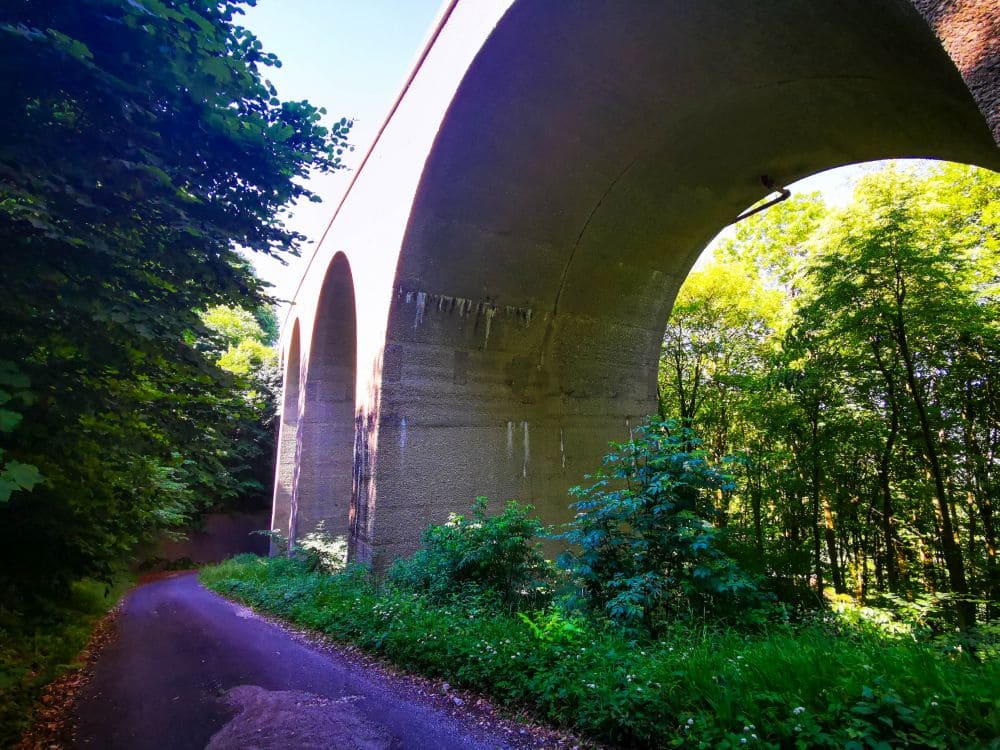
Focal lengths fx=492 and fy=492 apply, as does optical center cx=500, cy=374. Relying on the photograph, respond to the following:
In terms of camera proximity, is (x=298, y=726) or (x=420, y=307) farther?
(x=420, y=307)

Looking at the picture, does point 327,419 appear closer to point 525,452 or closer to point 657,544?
point 525,452

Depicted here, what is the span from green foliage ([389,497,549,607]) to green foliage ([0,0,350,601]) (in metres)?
2.42

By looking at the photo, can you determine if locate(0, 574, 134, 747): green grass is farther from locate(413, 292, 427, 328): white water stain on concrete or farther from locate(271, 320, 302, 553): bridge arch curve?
locate(271, 320, 302, 553): bridge arch curve

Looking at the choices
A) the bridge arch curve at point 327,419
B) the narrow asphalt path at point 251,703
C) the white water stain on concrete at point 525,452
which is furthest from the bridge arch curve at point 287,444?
the narrow asphalt path at point 251,703

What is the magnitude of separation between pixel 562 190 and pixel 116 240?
514cm

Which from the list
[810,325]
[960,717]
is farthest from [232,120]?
[810,325]

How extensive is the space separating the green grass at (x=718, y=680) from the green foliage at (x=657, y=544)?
0.28 m

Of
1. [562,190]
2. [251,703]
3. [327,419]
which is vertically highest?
[562,190]

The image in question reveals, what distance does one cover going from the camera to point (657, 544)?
3855 millimetres

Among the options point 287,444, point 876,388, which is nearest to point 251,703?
point 876,388

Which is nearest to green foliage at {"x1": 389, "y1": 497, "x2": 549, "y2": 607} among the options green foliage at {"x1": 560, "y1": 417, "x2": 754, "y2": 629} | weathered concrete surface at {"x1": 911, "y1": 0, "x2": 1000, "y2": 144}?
green foliage at {"x1": 560, "y1": 417, "x2": 754, "y2": 629}

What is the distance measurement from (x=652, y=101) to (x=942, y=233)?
19.6ft

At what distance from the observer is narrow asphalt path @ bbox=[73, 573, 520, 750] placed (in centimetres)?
286

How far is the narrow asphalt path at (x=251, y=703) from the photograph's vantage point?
2.86 m
